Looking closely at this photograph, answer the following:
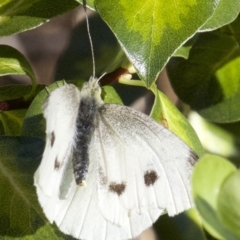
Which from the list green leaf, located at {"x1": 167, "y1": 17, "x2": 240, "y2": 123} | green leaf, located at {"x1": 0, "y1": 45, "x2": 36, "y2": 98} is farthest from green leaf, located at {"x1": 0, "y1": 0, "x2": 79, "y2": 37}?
green leaf, located at {"x1": 167, "y1": 17, "x2": 240, "y2": 123}

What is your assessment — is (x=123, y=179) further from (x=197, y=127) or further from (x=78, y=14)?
(x=78, y=14)

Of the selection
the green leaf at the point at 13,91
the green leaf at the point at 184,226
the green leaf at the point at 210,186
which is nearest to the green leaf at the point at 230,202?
the green leaf at the point at 210,186

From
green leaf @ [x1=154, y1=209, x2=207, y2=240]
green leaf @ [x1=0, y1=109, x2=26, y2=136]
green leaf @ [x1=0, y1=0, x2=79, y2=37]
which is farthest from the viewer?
green leaf @ [x1=154, y1=209, x2=207, y2=240]

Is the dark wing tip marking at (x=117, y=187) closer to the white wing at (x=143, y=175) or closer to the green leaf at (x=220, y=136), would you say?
the white wing at (x=143, y=175)

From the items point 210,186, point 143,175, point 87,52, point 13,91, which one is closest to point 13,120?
point 13,91

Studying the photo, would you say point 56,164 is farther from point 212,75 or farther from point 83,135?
point 212,75

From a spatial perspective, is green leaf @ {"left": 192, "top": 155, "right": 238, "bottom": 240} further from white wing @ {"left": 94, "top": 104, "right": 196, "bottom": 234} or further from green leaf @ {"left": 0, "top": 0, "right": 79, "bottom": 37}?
green leaf @ {"left": 0, "top": 0, "right": 79, "bottom": 37}
